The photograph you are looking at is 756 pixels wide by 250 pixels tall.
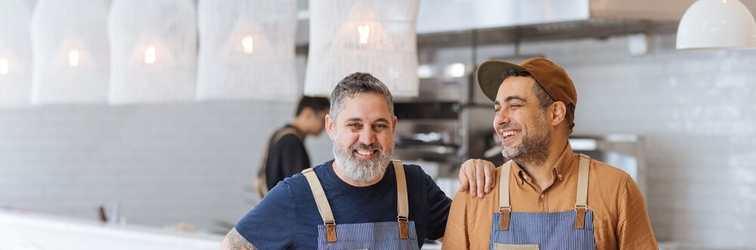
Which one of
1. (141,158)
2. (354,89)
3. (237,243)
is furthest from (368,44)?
(141,158)

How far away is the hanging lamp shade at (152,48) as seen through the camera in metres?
4.71

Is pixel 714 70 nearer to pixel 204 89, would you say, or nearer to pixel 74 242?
pixel 204 89

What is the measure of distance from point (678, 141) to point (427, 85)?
5.64ft

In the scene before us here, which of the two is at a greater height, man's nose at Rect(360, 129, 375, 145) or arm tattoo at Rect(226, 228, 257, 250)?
man's nose at Rect(360, 129, 375, 145)

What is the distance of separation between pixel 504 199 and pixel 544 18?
9.07ft

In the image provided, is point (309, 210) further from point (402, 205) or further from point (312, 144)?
point (312, 144)

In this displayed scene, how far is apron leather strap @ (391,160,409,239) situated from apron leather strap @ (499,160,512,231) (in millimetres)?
302

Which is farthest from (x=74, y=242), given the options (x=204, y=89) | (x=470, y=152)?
(x=470, y=152)

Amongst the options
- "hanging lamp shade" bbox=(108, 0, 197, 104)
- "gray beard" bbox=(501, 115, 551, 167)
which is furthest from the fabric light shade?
"gray beard" bbox=(501, 115, 551, 167)

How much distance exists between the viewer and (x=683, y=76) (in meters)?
6.40

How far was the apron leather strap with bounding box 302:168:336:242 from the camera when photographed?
2902 mm

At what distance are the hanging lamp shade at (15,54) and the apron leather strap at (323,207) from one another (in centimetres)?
316

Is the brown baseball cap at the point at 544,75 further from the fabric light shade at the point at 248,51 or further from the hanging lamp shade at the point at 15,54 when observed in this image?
the hanging lamp shade at the point at 15,54

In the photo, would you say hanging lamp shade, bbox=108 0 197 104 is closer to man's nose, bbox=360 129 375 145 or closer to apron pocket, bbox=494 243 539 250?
man's nose, bbox=360 129 375 145
